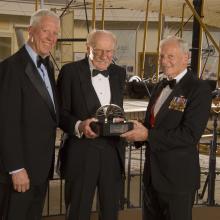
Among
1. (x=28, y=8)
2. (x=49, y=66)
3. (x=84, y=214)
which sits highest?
(x=28, y=8)

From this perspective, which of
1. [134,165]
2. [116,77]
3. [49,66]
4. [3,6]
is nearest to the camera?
[49,66]

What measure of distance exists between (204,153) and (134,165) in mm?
1499

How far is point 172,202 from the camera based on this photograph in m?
2.59

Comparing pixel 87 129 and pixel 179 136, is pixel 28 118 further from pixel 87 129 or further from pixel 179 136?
pixel 179 136

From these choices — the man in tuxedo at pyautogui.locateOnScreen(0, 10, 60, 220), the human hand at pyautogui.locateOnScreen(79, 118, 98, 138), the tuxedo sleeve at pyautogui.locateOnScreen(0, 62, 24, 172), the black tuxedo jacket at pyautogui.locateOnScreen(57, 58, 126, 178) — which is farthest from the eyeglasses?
the tuxedo sleeve at pyautogui.locateOnScreen(0, 62, 24, 172)

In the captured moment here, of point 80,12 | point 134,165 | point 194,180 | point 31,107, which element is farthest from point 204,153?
point 80,12

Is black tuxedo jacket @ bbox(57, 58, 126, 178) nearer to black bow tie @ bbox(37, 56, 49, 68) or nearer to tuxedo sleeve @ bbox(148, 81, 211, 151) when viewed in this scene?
black bow tie @ bbox(37, 56, 49, 68)

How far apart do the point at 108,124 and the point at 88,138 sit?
24cm

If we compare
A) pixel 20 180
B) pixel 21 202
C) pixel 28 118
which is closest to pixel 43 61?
pixel 28 118

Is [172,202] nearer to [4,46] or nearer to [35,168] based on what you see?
[35,168]

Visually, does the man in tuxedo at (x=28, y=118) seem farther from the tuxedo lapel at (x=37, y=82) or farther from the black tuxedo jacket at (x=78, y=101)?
the black tuxedo jacket at (x=78, y=101)

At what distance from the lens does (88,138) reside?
269cm

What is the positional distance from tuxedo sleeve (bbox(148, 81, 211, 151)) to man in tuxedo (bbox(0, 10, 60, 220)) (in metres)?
0.58

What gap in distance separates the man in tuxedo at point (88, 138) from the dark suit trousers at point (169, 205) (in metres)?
0.23
